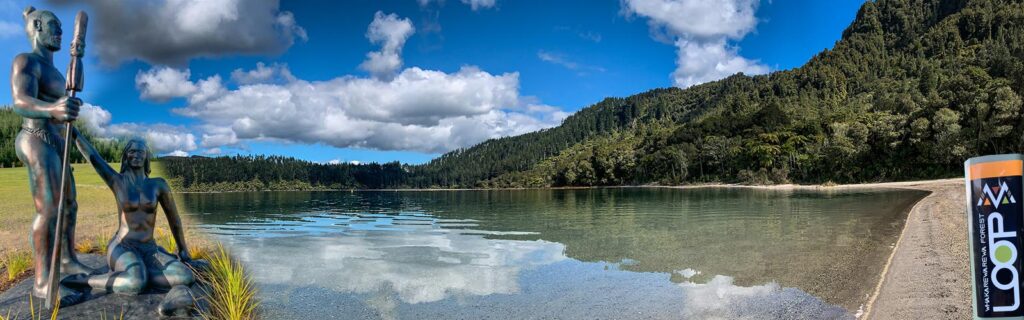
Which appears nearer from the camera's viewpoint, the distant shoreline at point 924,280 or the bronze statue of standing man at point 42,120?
the bronze statue of standing man at point 42,120

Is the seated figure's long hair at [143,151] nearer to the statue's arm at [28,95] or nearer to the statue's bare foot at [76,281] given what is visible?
the statue's arm at [28,95]

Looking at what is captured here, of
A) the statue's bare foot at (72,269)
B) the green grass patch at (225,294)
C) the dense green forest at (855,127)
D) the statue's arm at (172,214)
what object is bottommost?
the green grass patch at (225,294)

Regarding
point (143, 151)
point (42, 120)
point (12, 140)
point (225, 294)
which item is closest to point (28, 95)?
point (42, 120)

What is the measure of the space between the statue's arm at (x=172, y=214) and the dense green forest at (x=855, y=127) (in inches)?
1047

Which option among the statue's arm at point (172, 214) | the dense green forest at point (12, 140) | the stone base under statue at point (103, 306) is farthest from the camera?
the dense green forest at point (12, 140)

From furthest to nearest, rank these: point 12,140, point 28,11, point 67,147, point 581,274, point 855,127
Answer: point 855,127, point 581,274, point 12,140, point 28,11, point 67,147

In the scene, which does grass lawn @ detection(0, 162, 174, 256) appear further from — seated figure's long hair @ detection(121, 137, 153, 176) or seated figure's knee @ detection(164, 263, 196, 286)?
seated figure's knee @ detection(164, 263, 196, 286)

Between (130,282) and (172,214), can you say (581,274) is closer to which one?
(172,214)

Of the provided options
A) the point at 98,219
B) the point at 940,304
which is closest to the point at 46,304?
the point at 98,219

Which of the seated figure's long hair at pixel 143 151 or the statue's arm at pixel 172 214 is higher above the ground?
the seated figure's long hair at pixel 143 151

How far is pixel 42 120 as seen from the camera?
5906 mm

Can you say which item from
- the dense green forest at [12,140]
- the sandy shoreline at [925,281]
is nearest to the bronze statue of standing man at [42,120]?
the dense green forest at [12,140]

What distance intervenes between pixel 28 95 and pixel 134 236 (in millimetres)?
1901

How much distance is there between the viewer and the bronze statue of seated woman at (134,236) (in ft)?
20.3
